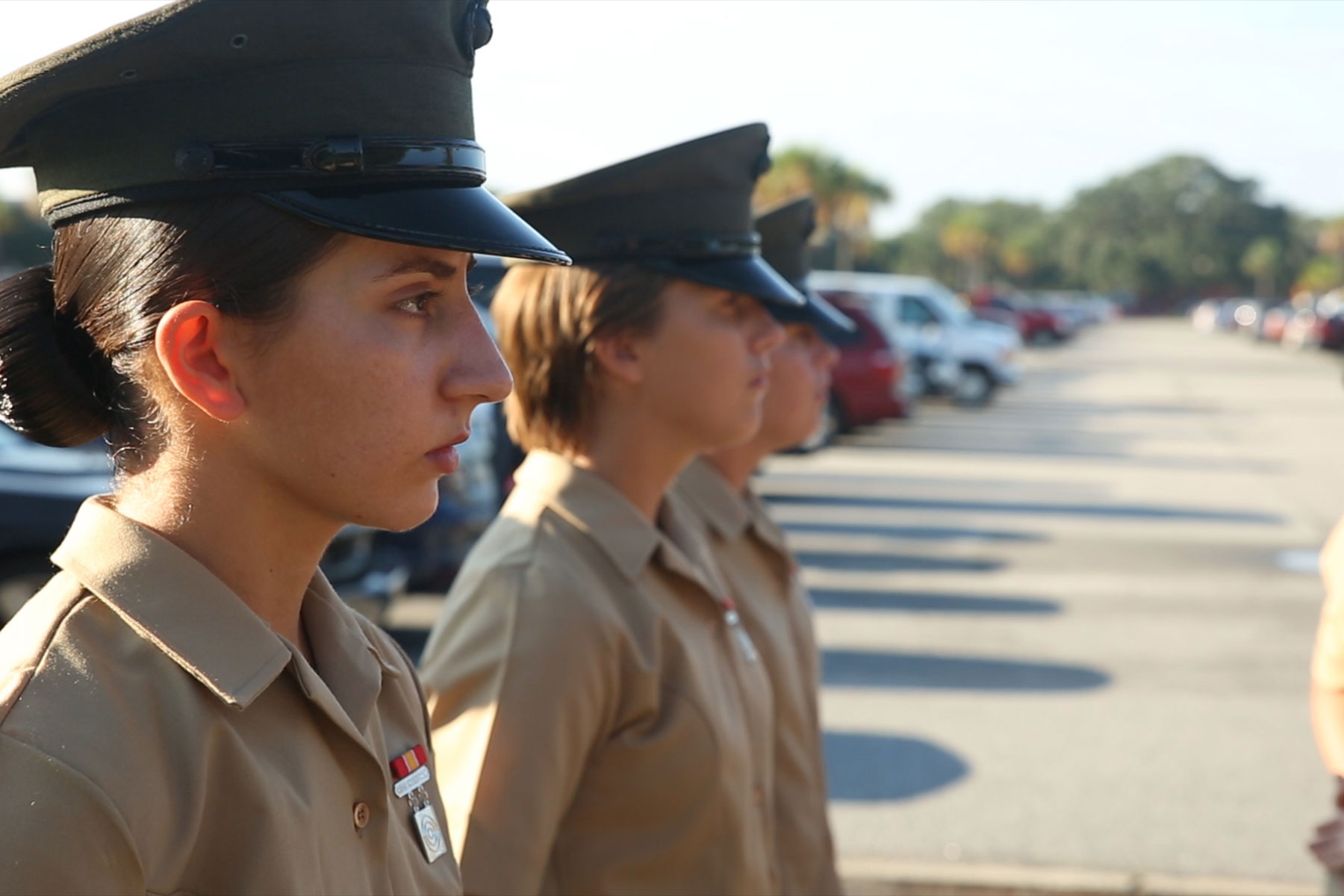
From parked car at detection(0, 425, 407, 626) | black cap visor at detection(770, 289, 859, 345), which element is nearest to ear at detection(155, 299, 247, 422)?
black cap visor at detection(770, 289, 859, 345)

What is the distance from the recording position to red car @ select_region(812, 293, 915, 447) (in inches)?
682

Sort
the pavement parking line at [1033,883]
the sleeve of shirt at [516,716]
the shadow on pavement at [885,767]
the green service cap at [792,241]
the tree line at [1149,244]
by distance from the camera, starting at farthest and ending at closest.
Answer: the tree line at [1149,244], the shadow on pavement at [885,767], the pavement parking line at [1033,883], the green service cap at [792,241], the sleeve of shirt at [516,716]

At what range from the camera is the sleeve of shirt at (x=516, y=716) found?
2.18 m

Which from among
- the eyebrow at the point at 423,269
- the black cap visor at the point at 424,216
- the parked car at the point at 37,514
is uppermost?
the black cap visor at the point at 424,216

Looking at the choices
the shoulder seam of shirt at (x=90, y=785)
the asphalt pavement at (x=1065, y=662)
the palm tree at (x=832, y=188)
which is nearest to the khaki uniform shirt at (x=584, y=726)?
the shoulder seam of shirt at (x=90, y=785)

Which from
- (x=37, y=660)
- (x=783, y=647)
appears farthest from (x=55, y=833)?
(x=783, y=647)

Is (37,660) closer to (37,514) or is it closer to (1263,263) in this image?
(37,514)

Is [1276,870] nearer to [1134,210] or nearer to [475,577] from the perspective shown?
[475,577]

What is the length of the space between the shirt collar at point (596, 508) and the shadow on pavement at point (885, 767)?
353 centimetres

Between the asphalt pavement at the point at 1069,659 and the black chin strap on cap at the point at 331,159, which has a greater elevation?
the black chin strap on cap at the point at 331,159

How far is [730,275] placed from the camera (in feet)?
9.06

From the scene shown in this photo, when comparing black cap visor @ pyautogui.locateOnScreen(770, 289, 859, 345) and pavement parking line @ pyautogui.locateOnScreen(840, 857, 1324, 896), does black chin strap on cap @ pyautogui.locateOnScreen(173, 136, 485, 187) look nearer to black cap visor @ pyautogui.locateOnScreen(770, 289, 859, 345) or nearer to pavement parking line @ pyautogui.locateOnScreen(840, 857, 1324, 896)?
black cap visor @ pyautogui.locateOnScreen(770, 289, 859, 345)

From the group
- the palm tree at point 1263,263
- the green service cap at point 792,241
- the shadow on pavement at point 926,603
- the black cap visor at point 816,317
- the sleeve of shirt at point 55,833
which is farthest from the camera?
the palm tree at point 1263,263

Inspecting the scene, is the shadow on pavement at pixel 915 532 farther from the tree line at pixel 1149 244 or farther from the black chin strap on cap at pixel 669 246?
the tree line at pixel 1149 244
